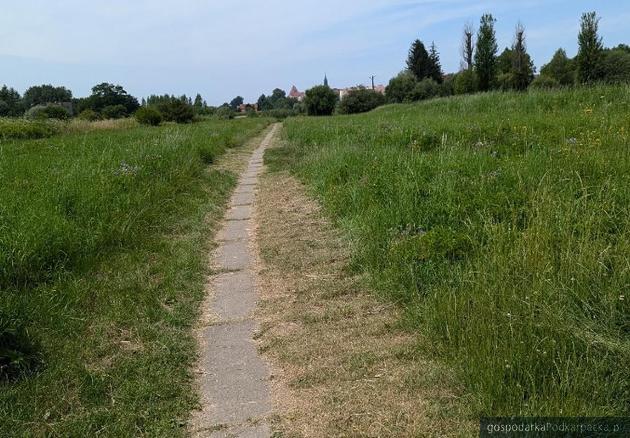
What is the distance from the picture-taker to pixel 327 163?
376 inches

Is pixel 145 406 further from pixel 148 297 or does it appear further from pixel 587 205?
pixel 587 205

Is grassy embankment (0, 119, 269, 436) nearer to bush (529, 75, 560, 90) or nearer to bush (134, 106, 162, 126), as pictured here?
bush (529, 75, 560, 90)

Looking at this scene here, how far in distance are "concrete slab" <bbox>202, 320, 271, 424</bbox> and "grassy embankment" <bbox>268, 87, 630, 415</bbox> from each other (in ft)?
3.52

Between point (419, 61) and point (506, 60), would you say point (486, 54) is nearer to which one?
point (506, 60)

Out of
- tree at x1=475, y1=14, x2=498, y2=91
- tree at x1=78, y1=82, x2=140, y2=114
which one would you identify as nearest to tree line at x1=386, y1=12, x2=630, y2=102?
tree at x1=475, y1=14, x2=498, y2=91

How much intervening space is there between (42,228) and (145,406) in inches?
108

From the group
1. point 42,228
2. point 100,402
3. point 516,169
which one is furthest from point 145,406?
point 516,169

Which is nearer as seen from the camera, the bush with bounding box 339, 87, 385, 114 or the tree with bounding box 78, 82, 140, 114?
the bush with bounding box 339, 87, 385, 114

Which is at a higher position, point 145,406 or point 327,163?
point 327,163

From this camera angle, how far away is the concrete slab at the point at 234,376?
2.91m

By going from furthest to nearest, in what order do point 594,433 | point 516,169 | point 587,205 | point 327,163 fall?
1. point 327,163
2. point 516,169
3. point 587,205
4. point 594,433

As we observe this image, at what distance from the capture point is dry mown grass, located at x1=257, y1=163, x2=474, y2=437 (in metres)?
2.68

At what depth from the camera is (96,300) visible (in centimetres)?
429

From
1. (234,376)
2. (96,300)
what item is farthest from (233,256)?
(234,376)
